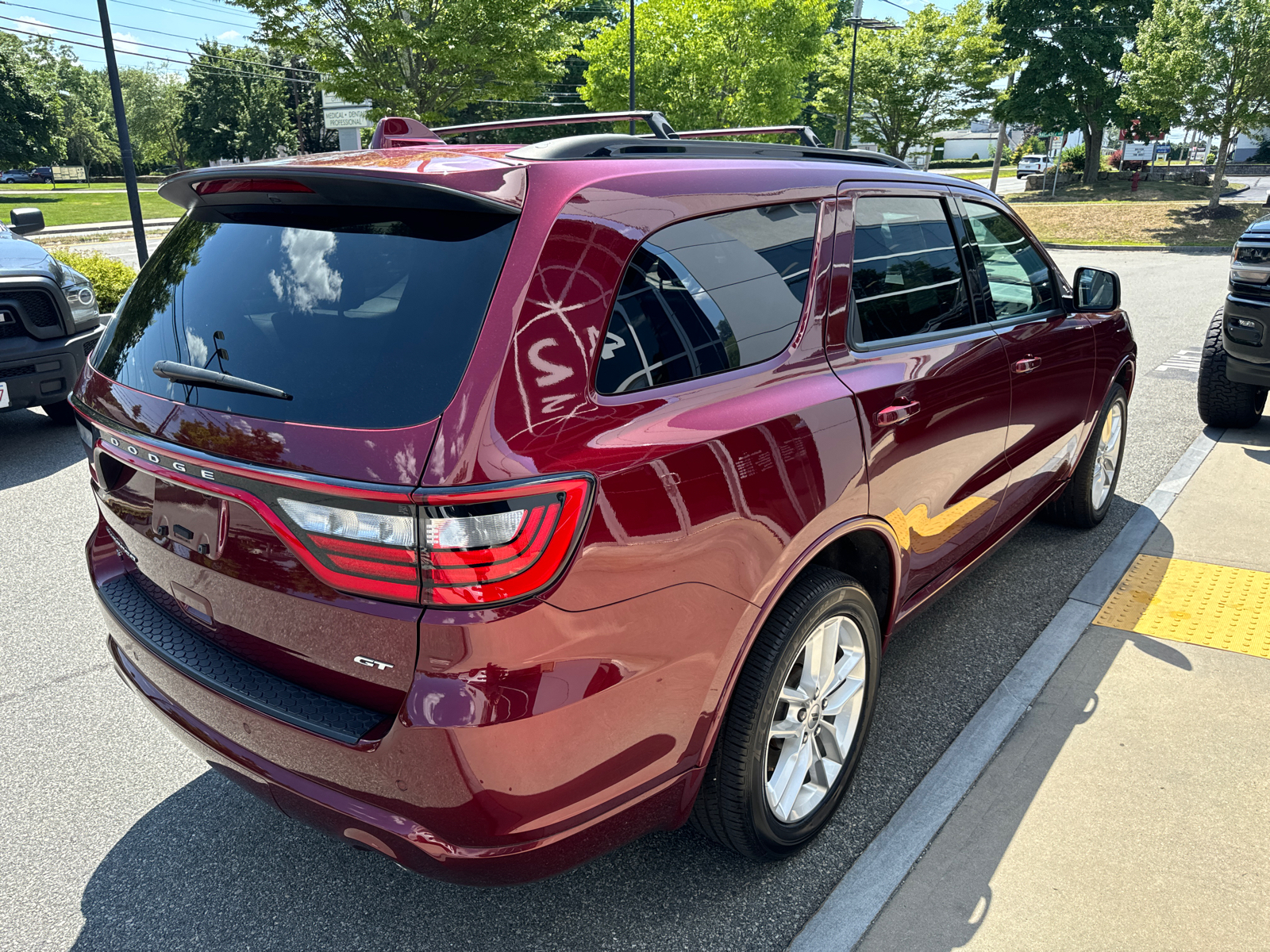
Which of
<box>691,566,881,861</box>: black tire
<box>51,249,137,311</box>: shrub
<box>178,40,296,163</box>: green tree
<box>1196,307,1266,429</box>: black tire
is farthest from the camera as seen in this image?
<box>178,40,296,163</box>: green tree

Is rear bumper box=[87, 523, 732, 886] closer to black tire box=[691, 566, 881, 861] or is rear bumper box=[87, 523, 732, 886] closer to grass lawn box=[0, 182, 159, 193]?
black tire box=[691, 566, 881, 861]

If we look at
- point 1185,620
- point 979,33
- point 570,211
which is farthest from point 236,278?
point 979,33

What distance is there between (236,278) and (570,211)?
0.83m

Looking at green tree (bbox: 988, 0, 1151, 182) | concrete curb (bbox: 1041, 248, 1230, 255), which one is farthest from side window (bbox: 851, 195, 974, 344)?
green tree (bbox: 988, 0, 1151, 182)

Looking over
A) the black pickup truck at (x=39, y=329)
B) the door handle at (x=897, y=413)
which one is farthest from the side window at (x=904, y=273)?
the black pickup truck at (x=39, y=329)

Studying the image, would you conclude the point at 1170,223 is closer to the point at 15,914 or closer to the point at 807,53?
the point at 807,53

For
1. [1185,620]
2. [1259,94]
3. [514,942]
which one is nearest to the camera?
[514,942]

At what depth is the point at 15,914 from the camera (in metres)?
2.28

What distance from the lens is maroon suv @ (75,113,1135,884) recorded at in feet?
5.35

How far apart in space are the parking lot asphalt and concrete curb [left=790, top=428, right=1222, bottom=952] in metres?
0.05

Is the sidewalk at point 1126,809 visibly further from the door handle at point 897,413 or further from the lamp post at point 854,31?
the lamp post at point 854,31

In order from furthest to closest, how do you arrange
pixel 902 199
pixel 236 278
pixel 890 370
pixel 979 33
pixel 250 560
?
pixel 979 33
pixel 902 199
pixel 890 370
pixel 236 278
pixel 250 560

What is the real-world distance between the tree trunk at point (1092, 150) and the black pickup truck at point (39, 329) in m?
49.8

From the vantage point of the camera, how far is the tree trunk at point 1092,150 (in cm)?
4522
